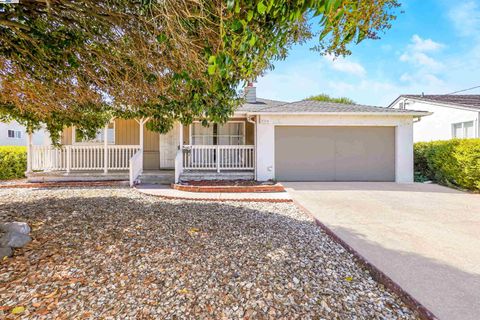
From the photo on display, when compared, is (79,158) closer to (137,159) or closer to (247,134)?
(137,159)

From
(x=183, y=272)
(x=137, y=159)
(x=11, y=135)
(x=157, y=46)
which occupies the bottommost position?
(x=183, y=272)

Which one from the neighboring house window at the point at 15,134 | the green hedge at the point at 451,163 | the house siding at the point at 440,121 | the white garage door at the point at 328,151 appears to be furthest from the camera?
the neighboring house window at the point at 15,134

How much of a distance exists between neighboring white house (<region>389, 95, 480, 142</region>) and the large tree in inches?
462

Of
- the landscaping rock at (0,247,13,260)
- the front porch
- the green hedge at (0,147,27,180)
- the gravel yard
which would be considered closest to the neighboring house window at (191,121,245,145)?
the front porch

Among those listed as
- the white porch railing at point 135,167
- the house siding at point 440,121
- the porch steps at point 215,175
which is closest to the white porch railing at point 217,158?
the porch steps at point 215,175

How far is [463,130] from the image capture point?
1221 centimetres

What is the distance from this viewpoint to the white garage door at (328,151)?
31.7 feet

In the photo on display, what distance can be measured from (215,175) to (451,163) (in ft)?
28.7

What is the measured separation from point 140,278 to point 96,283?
45 cm

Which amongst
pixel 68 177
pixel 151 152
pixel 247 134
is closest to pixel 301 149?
pixel 247 134

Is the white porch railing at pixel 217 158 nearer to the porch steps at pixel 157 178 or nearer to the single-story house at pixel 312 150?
the single-story house at pixel 312 150

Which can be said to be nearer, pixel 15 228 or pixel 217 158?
pixel 15 228

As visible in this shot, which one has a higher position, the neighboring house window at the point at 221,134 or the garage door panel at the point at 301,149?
the neighboring house window at the point at 221,134

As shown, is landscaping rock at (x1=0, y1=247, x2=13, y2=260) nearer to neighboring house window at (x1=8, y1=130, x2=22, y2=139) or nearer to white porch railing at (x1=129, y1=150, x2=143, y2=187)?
white porch railing at (x1=129, y1=150, x2=143, y2=187)
